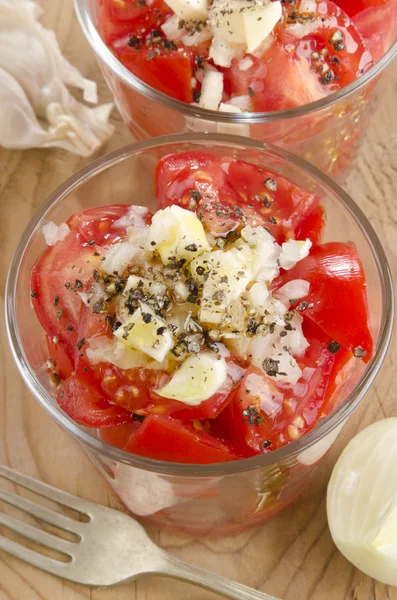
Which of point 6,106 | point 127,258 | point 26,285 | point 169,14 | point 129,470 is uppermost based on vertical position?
point 169,14

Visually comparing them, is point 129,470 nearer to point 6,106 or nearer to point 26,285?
point 26,285

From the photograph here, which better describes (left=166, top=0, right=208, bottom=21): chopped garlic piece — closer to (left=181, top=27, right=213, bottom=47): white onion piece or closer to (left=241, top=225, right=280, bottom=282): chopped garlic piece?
(left=181, top=27, right=213, bottom=47): white onion piece

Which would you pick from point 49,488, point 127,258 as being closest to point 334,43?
point 127,258

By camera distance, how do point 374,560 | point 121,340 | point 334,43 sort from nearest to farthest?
point 121,340, point 374,560, point 334,43

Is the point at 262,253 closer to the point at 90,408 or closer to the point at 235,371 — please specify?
the point at 235,371

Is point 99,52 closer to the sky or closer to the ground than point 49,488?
closer to the sky

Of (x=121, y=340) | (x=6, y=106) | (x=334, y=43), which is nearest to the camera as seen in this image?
(x=121, y=340)

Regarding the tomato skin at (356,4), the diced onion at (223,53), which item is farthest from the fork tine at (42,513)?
the tomato skin at (356,4)
